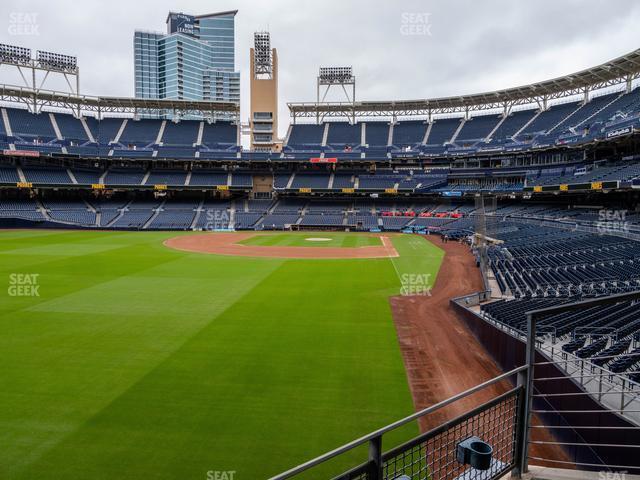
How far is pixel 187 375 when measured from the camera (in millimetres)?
12039

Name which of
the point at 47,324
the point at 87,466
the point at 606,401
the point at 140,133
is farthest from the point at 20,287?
the point at 140,133

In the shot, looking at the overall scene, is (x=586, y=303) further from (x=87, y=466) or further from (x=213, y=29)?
(x=213, y=29)

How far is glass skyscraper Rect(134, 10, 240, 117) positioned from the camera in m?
160

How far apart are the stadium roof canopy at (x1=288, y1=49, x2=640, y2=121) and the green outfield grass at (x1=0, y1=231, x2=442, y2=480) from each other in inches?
1950

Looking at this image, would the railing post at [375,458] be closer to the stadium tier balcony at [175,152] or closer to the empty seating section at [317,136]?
the empty seating section at [317,136]

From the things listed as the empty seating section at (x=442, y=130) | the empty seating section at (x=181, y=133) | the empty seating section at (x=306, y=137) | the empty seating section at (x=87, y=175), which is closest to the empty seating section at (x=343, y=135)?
the empty seating section at (x=306, y=137)

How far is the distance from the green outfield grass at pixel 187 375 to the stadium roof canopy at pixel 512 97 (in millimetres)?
49517

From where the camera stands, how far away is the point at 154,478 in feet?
25.0

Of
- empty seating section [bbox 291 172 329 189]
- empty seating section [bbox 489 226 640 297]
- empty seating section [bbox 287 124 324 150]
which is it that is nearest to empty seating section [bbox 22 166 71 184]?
empty seating section [bbox 291 172 329 189]

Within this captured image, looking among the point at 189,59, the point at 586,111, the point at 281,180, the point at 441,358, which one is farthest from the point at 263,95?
the point at 189,59

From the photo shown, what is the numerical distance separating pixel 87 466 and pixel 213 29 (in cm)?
20182

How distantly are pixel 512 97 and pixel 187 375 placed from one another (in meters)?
73.7

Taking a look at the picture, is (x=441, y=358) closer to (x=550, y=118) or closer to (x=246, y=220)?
(x=246, y=220)

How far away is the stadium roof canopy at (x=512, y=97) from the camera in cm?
5219
